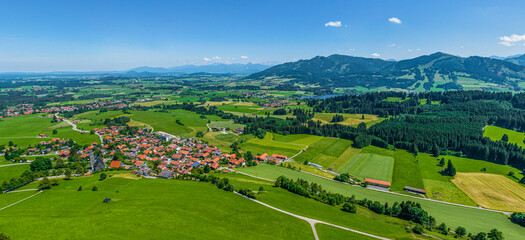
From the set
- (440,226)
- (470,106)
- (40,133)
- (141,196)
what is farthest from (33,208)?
(470,106)

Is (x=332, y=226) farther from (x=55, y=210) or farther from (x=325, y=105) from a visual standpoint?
(x=325, y=105)

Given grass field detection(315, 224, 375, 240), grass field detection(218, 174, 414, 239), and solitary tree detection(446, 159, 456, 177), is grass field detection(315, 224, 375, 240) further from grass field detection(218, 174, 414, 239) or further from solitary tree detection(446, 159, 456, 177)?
solitary tree detection(446, 159, 456, 177)

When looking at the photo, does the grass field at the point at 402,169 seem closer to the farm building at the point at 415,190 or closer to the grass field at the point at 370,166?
the farm building at the point at 415,190

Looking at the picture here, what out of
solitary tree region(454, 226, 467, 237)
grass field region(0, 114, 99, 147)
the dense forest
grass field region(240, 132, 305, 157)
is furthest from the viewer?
grass field region(0, 114, 99, 147)

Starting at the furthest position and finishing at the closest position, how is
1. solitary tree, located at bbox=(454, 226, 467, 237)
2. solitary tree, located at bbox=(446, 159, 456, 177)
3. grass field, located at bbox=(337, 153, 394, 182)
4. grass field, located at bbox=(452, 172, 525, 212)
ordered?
grass field, located at bbox=(337, 153, 394, 182)
solitary tree, located at bbox=(446, 159, 456, 177)
grass field, located at bbox=(452, 172, 525, 212)
solitary tree, located at bbox=(454, 226, 467, 237)

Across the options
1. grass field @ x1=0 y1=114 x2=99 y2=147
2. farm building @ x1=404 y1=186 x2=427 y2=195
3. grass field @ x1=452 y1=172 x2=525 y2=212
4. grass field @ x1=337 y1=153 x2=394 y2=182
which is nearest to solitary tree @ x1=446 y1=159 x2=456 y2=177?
grass field @ x1=452 y1=172 x2=525 y2=212

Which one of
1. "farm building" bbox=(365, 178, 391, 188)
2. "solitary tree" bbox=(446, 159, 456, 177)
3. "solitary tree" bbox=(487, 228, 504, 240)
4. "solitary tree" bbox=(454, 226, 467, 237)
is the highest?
"solitary tree" bbox=(446, 159, 456, 177)
